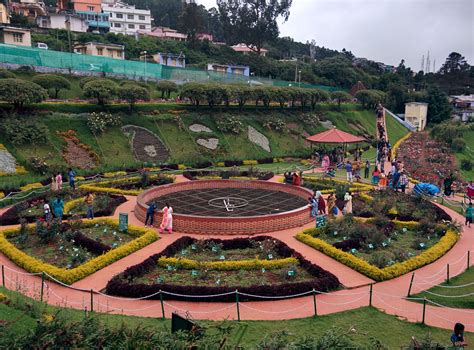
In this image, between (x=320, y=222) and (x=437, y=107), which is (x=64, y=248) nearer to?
(x=320, y=222)

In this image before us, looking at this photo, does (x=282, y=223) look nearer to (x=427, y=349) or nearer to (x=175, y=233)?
(x=175, y=233)

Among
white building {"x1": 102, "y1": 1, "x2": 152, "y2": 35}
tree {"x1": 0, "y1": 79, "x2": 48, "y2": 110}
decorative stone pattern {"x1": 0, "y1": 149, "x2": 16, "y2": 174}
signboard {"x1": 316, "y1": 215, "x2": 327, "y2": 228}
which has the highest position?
white building {"x1": 102, "y1": 1, "x2": 152, "y2": 35}

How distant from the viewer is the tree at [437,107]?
6494cm

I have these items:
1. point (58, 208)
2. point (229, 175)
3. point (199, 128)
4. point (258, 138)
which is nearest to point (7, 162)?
point (58, 208)

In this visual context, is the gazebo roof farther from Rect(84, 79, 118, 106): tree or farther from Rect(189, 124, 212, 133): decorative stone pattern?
Rect(84, 79, 118, 106): tree

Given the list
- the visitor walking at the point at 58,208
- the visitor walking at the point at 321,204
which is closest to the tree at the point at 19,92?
the visitor walking at the point at 58,208

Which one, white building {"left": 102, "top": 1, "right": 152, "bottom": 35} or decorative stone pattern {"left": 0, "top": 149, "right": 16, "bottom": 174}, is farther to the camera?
white building {"left": 102, "top": 1, "right": 152, "bottom": 35}

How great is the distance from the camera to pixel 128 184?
2566 cm

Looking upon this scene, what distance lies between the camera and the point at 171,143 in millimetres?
35406

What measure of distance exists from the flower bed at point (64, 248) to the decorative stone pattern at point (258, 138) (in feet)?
73.9

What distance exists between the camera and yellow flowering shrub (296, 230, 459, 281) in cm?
1351

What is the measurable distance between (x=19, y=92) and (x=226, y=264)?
22.5 m

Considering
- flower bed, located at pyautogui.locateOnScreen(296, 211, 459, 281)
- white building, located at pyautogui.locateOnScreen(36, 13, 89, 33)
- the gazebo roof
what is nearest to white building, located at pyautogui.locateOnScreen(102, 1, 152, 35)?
white building, located at pyautogui.locateOnScreen(36, 13, 89, 33)

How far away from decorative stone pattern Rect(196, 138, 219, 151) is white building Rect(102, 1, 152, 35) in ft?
191
